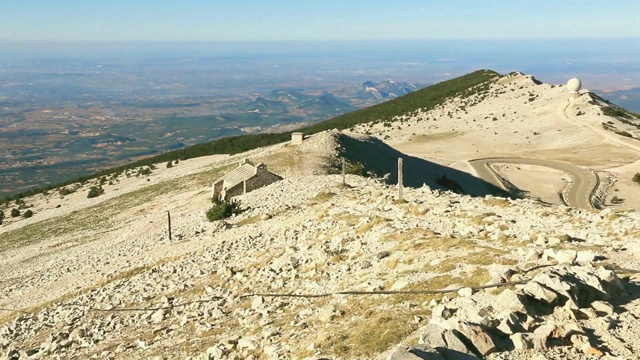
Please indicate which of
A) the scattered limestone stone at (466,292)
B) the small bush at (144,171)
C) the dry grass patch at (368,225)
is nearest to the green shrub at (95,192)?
the small bush at (144,171)

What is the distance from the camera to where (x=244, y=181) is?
1293 inches

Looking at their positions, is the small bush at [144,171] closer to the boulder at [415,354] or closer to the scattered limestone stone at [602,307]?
the scattered limestone stone at [602,307]

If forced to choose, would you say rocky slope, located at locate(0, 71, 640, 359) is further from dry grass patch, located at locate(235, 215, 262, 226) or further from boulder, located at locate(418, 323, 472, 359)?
dry grass patch, located at locate(235, 215, 262, 226)

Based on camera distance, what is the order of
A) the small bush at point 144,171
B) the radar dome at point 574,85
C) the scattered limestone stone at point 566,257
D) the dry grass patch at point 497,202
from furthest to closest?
1. the radar dome at point 574,85
2. the small bush at point 144,171
3. the dry grass patch at point 497,202
4. the scattered limestone stone at point 566,257

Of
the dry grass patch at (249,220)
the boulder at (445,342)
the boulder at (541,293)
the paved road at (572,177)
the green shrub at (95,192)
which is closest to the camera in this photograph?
the boulder at (445,342)

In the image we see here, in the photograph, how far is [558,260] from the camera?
12.2 meters

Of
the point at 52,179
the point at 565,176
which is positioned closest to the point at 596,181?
the point at 565,176

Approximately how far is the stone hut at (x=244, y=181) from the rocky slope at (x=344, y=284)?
234 cm

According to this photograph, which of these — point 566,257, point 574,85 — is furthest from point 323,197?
point 574,85

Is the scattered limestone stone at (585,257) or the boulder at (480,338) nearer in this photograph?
the boulder at (480,338)

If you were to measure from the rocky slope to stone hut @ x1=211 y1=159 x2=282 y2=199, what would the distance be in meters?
2.34

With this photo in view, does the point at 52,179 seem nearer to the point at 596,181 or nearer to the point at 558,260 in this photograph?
the point at 596,181

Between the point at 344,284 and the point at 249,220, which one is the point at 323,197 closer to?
the point at 249,220

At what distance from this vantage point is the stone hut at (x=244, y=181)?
3266cm
